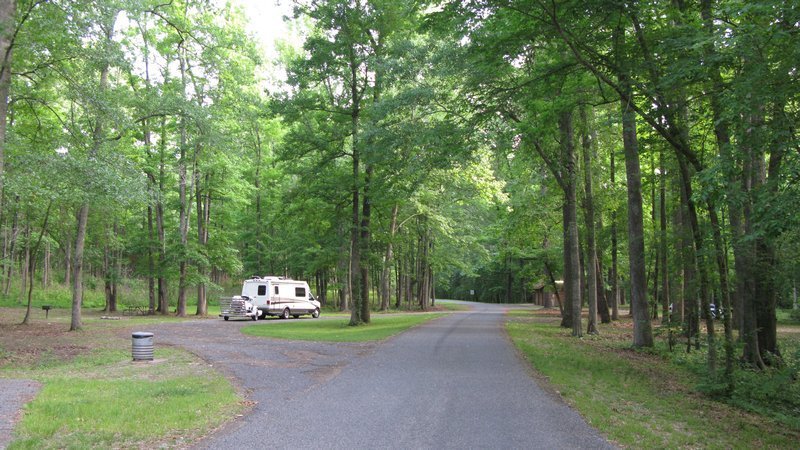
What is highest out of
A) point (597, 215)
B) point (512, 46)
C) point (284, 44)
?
point (284, 44)

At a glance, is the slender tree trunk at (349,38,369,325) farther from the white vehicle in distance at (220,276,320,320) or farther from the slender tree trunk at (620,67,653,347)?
the slender tree trunk at (620,67,653,347)

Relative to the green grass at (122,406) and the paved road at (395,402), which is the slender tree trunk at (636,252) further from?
the green grass at (122,406)

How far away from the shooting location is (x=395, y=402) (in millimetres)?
7680

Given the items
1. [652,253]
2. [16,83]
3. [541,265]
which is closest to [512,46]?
[16,83]

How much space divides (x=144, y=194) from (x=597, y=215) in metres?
20.4

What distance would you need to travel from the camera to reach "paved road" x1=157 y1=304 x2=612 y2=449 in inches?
230

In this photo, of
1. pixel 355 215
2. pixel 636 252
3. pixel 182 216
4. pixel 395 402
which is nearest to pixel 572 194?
pixel 636 252

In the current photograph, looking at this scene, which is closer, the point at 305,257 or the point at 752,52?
the point at 752,52

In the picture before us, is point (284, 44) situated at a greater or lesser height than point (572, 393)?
greater

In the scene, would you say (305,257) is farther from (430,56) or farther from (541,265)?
(430,56)

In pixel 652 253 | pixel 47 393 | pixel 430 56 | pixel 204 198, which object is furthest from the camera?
pixel 204 198

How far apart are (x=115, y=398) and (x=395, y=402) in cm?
395

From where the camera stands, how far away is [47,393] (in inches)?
313

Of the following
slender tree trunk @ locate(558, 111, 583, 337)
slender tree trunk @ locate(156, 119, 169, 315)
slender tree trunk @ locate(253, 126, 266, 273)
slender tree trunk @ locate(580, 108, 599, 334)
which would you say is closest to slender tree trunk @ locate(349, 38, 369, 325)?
slender tree trunk @ locate(558, 111, 583, 337)
